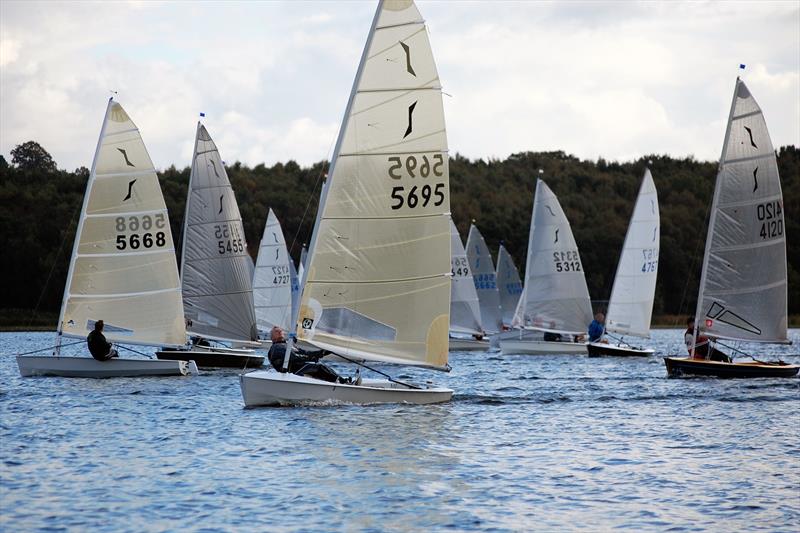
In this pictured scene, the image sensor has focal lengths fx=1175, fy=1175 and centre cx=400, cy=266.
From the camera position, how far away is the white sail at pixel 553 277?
139ft

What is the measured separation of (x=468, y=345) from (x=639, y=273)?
869 cm

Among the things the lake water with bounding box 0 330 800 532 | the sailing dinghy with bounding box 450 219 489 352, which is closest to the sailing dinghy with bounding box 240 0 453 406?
the lake water with bounding box 0 330 800 532

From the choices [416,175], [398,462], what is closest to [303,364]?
[416,175]

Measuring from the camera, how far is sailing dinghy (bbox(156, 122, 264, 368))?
31.4 metres

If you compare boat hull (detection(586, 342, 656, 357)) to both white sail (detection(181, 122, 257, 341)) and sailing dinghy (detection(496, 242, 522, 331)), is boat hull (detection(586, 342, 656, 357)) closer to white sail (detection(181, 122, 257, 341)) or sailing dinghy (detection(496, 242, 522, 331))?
white sail (detection(181, 122, 257, 341))

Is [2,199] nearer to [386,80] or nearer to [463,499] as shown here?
[386,80]

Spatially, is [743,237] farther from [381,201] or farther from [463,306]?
[463,306]

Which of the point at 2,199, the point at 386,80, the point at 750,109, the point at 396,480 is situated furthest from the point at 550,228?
the point at 2,199

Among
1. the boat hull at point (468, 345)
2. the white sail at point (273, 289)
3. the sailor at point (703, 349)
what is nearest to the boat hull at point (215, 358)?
the sailor at point (703, 349)

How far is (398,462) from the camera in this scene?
1517cm

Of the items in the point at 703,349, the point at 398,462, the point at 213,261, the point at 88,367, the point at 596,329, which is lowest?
the point at 398,462

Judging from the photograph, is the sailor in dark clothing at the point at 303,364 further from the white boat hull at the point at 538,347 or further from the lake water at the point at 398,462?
the white boat hull at the point at 538,347

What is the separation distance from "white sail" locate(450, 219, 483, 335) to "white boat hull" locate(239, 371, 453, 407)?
26032 millimetres

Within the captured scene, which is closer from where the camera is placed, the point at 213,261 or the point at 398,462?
the point at 398,462
